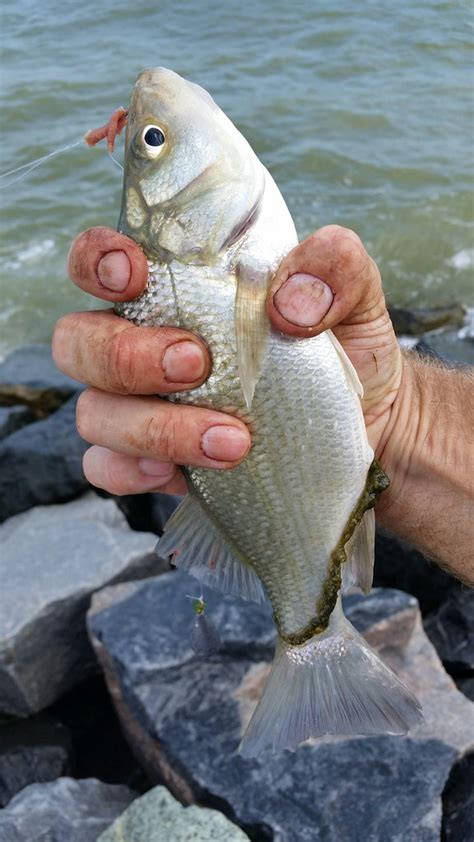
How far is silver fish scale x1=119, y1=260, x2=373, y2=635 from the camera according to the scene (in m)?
2.19

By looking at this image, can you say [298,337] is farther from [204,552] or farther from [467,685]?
[467,685]

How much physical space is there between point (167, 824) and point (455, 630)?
226 centimetres

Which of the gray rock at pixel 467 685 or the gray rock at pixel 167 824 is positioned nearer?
the gray rock at pixel 167 824

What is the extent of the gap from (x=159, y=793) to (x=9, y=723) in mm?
1468

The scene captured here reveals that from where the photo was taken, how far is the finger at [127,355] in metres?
2.17

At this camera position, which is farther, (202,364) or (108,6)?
(108,6)

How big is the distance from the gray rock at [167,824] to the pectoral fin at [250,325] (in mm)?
1928

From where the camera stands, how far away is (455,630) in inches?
189

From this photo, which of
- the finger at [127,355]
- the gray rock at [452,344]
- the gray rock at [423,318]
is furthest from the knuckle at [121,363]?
the gray rock at [423,318]

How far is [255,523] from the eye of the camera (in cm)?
239

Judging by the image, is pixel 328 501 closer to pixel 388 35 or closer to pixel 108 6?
pixel 388 35

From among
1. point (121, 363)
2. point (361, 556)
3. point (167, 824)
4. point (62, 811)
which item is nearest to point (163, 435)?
point (121, 363)

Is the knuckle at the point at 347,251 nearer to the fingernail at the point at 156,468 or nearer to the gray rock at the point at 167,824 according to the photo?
the fingernail at the point at 156,468

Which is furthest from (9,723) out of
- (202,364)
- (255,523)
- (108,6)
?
(108,6)
